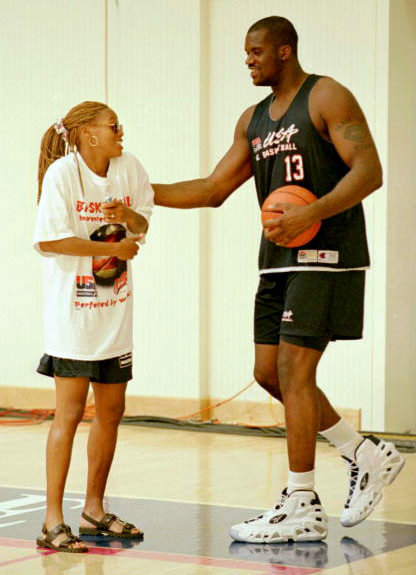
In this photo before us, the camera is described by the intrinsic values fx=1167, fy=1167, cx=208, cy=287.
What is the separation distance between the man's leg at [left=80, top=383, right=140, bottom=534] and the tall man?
50cm

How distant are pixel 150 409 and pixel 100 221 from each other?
3.67 meters

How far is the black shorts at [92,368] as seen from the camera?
389cm

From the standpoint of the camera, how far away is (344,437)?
428cm

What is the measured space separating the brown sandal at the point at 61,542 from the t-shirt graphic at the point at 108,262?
815mm

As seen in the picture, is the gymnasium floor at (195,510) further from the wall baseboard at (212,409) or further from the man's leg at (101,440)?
the wall baseboard at (212,409)

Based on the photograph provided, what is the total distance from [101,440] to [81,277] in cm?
58

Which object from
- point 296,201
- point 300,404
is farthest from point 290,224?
point 300,404

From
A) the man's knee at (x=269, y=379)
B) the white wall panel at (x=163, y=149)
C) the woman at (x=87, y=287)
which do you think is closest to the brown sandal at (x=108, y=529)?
the woman at (x=87, y=287)

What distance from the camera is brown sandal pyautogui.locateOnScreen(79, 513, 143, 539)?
156 inches

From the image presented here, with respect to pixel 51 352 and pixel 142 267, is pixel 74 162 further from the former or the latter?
pixel 142 267

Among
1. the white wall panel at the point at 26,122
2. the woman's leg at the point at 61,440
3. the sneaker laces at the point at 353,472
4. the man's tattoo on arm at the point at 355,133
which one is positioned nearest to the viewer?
the woman's leg at the point at 61,440

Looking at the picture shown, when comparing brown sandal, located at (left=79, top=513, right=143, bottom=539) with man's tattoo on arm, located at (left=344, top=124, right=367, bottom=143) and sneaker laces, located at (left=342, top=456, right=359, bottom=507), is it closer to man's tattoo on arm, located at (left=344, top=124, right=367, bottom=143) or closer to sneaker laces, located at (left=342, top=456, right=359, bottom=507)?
sneaker laces, located at (left=342, top=456, right=359, bottom=507)

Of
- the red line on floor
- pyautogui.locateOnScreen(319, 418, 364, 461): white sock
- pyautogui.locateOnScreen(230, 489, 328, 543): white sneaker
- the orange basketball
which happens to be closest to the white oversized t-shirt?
the orange basketball

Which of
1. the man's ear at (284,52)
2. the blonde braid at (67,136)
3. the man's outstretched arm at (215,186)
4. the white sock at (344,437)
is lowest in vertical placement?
the white sock at (344,437)
